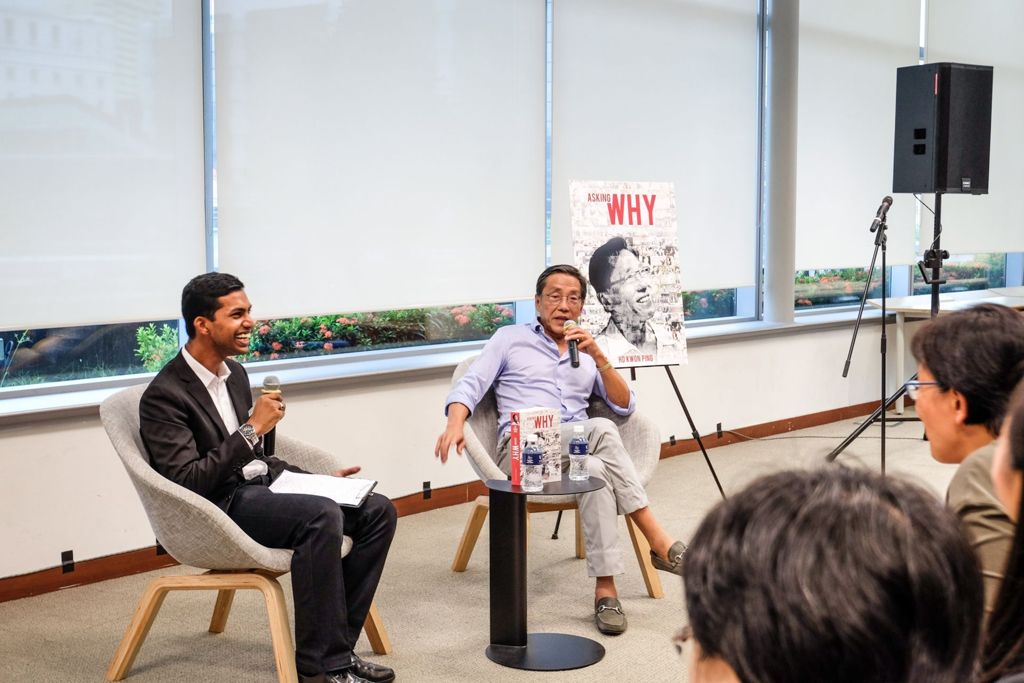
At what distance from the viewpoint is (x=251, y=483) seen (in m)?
3.38

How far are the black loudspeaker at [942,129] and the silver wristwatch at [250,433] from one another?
4484mm

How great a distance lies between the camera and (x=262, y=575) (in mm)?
3186

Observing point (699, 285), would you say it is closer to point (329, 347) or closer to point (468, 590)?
point (329, 347)

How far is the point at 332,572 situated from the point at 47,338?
68.9 inches

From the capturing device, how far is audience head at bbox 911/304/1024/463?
1.91 m

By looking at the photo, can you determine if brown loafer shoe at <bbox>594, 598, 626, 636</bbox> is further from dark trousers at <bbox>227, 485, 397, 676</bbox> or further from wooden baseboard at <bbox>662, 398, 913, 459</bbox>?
wooden baseboard at <bbox>662, 398, 913, 459</bbox>

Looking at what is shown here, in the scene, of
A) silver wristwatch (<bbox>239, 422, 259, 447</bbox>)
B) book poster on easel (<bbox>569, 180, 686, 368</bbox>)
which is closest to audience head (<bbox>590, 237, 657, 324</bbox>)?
book poster on easel (<bbox>569, 180, 686, 368</bbox>)

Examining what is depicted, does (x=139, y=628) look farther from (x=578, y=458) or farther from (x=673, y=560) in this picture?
(x=673, y=560)

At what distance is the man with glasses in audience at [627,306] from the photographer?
484cm

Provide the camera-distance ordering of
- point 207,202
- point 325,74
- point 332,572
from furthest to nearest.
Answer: point 325,74 → point 207,202 → point 332,572

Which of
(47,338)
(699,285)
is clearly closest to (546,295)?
(47,338)

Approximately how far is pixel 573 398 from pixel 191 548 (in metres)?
1.71

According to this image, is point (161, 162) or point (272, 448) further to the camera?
point (161, 162)

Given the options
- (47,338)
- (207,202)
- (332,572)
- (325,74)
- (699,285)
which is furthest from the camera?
(699,285)
